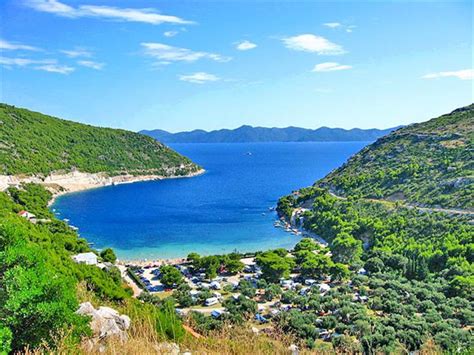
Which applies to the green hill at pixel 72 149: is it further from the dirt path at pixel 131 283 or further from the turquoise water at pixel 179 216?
the dirt path at pixel 131 283

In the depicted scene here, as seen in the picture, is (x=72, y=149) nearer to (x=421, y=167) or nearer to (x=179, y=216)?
(x=179, y=216)

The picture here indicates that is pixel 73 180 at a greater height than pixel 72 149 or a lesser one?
lesser

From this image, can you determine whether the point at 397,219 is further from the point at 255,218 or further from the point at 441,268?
the point at 255,218

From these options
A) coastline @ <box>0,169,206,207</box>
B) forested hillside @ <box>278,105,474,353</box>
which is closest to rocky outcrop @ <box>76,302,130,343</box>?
forested hillside @ <box>278,105,474,353</box>

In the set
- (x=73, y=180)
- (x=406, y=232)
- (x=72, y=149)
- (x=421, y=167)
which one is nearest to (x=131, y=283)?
(x=406, y=232)

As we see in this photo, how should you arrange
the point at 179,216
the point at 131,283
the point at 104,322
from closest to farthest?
1. the point at 104,322
2. the point at 131,283
3. the point at 179,216

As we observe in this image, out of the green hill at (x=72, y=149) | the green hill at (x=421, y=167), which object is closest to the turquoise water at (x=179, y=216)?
the green hill at (x=72, y=149)

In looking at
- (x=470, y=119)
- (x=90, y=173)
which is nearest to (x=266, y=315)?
(x=470, y=119)
